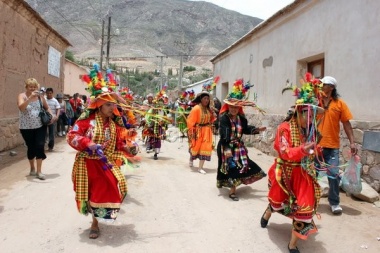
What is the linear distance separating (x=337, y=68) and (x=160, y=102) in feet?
16.1

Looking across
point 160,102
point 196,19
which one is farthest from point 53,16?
point 160,102

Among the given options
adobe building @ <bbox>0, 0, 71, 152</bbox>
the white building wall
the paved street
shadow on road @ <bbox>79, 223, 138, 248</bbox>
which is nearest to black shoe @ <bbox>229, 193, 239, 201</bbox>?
the paved street

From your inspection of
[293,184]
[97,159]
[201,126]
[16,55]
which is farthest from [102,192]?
[16,55]

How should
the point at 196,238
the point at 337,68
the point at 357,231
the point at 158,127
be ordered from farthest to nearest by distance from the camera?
the point at 158,127
the point at 337,68
the point at 357,231
the point at 196,238

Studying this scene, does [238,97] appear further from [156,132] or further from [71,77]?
[71,77]

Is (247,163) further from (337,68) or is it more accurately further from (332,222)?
(337,68)

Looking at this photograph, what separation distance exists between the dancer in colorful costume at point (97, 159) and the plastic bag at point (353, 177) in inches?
126

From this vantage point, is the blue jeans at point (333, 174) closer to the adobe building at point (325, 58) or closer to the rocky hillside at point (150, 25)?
the adobe building at point (325, 58)

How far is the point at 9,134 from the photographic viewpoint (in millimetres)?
9930

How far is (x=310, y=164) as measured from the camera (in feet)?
12.4

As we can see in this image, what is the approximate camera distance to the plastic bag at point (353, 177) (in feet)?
16.5

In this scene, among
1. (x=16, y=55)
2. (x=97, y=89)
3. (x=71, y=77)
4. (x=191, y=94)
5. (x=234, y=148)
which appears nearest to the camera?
(x=97, y=89)

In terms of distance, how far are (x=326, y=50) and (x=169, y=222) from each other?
550cm

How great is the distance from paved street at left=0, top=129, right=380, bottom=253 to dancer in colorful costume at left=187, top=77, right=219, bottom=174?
3.73 ft
